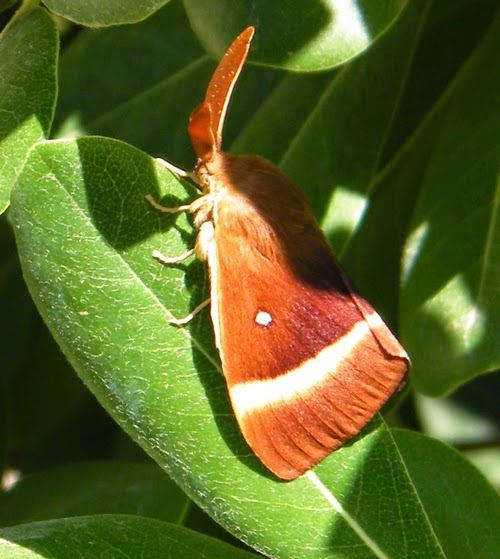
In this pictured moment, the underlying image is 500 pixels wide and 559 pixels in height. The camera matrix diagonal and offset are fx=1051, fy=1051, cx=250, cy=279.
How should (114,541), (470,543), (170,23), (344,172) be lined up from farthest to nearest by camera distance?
(170,23) → (344,172) → (470,543) → (114,541)

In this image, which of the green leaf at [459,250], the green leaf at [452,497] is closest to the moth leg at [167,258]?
the green leaf at [452,497]

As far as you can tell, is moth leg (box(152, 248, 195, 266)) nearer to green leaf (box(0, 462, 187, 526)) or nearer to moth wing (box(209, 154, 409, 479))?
moth wing (box(209, 154, 409, 479))

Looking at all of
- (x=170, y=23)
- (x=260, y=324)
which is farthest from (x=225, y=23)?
(x=170, y=23)

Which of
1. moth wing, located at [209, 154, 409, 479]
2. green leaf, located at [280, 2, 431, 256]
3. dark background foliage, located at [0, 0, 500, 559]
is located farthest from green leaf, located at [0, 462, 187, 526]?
green leaf, located at [280, 2, 431, 256]

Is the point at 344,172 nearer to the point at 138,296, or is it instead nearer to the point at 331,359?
the point at 331,359

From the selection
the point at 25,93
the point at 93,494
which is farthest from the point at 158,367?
the point at 93,494

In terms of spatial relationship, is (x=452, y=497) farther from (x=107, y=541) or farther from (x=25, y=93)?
(x=25, y=93)
